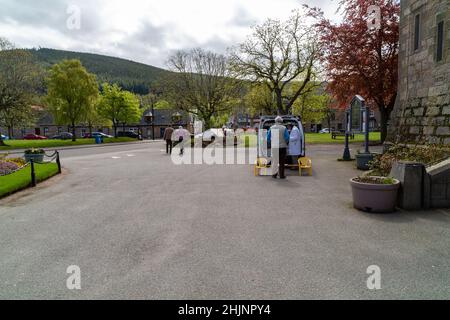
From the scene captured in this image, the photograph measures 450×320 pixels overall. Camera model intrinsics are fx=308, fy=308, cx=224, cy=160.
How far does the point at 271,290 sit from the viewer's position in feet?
11.2

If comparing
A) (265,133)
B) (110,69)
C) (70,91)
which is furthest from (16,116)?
(110,69)

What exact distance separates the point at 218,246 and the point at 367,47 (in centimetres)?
2139

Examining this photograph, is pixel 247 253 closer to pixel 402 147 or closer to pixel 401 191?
pixel 401 191

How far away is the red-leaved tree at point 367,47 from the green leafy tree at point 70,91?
1167 inches

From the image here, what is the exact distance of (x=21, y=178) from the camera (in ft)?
33.6

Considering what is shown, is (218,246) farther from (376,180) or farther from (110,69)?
(110,69)

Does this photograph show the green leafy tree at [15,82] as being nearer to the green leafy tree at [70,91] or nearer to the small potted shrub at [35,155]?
the green leafy tree at [70,91]

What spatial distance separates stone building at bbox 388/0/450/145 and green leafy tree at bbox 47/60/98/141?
36070 millimetres

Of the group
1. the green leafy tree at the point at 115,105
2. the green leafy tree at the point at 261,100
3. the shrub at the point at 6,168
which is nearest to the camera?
the shrub at the point at 6,168

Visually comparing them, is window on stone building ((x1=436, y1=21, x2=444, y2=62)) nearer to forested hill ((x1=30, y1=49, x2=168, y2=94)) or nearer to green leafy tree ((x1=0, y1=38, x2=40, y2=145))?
green leafy tree ((x1=0, y1=38, x2=40, y2=145))

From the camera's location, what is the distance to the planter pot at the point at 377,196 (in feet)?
20.5

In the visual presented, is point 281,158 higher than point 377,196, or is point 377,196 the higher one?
point 281,158

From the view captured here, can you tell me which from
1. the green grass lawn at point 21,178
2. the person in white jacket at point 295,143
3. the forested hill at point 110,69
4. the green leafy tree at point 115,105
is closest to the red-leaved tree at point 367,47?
the person in white jacket at point 295,143

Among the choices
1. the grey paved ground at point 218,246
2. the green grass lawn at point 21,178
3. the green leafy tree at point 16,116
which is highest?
the green leafy tree at point 16,116
